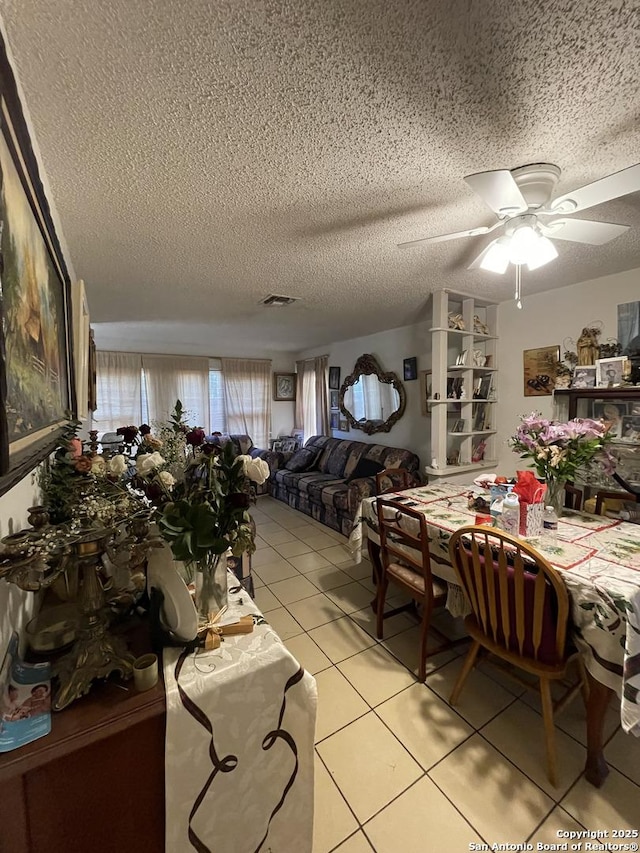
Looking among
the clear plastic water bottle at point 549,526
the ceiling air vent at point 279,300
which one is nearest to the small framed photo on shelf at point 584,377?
the clear plastic water bottle at point 549,526

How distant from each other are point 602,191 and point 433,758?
2259 mm

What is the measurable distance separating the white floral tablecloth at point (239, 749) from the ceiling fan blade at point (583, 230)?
6.31ft

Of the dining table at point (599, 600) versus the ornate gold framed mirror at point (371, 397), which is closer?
the dining table at point (599, 600)

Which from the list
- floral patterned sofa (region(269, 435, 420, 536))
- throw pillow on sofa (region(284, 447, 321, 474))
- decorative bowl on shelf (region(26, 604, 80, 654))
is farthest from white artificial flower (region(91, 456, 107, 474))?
throw pillow on sofa (region(284, 447, 321, 474))

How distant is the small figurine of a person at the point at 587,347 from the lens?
8.55 ft

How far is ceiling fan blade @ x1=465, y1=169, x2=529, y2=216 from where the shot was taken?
1078 mm

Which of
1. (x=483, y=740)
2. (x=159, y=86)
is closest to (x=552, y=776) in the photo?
(x=483, y=740)

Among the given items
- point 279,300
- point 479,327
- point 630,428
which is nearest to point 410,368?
point 479,327

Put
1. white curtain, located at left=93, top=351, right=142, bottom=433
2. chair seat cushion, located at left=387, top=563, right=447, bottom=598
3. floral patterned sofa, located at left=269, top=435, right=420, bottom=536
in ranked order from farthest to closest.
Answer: white curtain, located at left=93, top=351, right=142, bottom=433 → floral patterned sofa, located at left=269, top=435, right=420, bottom=536 → chair seat cushion, located at left=387, top=563, right=447, bottom=598

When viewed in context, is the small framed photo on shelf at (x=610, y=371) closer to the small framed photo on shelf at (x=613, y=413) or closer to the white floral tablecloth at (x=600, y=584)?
the small framed photo on shelf at (x=613, y=413)

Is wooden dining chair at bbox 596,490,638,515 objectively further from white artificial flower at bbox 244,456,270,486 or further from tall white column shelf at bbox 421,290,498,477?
white artificial flower at bbox 244,456,270,486

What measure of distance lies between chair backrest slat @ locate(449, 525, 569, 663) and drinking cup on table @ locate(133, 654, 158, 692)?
118cm

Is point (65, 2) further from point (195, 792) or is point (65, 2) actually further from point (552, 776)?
Answer: point (552, 776)

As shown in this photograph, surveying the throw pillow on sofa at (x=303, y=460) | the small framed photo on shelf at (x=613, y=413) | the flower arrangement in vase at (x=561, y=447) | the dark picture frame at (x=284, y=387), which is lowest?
the throw pillow on sofa at (x=303, y=460)
